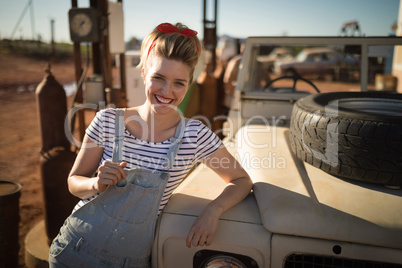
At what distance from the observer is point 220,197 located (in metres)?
1.42

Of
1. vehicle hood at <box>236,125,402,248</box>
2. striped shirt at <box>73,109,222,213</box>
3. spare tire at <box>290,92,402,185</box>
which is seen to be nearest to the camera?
vehicle hood at <box>236,125,402,248</box>

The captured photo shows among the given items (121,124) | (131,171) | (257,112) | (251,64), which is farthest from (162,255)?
(251,64)

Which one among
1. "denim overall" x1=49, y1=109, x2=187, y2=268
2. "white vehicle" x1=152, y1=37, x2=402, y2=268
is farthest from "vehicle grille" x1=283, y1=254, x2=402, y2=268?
"denim overall" x1=49, y1=109, x2=187, y2=268

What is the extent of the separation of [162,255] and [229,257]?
0.90 ft

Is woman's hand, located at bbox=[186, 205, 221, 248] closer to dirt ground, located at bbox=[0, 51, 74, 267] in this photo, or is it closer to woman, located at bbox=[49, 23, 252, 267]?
woman, located at bbox=[49, 23, 252, 267]

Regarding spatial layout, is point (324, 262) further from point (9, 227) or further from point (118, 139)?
point (9, 227)

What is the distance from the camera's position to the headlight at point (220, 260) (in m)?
1.28

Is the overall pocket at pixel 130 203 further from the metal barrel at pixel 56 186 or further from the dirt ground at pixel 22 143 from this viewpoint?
the dirt ground at pixel 22 143

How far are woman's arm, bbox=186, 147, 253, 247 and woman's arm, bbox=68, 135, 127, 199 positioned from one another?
36 centimetres

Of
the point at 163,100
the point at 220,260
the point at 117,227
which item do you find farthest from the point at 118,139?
the point at 220,260

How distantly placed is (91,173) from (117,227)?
33 cm

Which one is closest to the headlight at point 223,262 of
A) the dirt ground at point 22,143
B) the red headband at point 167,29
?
the red headband at point 167,29

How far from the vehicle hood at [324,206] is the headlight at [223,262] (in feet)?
0.59

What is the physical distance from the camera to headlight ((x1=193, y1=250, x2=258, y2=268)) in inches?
50.4
